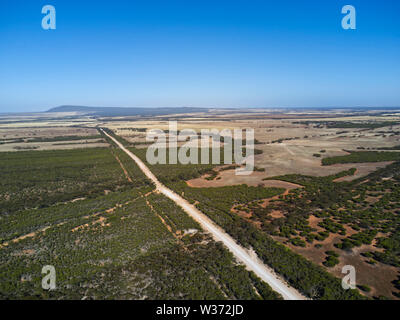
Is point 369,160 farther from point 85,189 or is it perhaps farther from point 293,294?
point 85,189

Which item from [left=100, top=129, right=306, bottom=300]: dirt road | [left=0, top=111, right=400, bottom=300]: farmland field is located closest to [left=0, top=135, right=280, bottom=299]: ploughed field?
[left=0, top=111, right=400, bottom=300]: farmland field

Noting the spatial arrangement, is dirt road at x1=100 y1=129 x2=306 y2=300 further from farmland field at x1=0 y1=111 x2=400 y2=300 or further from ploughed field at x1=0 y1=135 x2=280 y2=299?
ploughed field at x1=0 y1=135 x2=280 y2=299

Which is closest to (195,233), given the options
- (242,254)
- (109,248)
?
(242,254)

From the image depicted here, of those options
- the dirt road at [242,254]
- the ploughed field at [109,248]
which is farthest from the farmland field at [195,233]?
the dirt road at [242,254]

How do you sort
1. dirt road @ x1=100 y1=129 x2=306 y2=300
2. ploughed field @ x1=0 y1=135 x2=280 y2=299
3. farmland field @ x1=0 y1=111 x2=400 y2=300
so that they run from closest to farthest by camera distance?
dirt road @ x1=100 y1=129 x2=306 y2=300, ploughed field @ x1=0 y1=135 x2=280 y2=299, farmland field @ x1=0 y1=111 x2=400 y2=300

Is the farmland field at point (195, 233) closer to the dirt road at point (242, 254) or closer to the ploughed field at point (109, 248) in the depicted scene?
the ploughed field at point (109, 248)

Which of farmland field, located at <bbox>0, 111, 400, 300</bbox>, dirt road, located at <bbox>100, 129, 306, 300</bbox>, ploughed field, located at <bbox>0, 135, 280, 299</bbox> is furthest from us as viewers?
farmland field, located at <bbox>0, 111, 400, 300</bbox>

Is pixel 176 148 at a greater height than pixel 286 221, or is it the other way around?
pixel 176 148

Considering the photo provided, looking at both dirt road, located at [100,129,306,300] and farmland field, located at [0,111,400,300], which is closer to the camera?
dirt road, located at [100,129,306,300]

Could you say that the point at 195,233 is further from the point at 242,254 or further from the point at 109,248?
the point at 109,248
